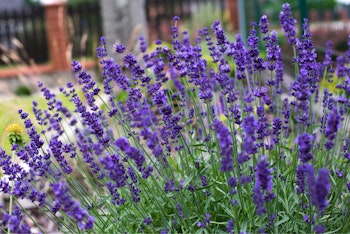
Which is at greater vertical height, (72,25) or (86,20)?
(72,25)

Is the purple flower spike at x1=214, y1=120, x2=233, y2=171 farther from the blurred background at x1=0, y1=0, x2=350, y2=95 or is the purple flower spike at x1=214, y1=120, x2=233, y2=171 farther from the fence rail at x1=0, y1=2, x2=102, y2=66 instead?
the fence rail at x1=0, y1=2, x2=102, y2=66

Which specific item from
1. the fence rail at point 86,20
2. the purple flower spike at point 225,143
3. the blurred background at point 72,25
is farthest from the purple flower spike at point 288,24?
the fence rail at point 86,20

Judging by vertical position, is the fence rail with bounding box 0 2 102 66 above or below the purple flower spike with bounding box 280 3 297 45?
below

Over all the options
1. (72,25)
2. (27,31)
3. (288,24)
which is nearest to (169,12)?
(72,25)

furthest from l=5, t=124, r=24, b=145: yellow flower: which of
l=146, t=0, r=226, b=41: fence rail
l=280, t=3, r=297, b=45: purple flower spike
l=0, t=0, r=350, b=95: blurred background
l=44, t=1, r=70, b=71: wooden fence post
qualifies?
l=44, t=1, r=70, b=71: wooden fence post

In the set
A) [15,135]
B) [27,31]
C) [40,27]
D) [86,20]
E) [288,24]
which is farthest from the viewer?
[40,27]

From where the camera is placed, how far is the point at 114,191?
222cm

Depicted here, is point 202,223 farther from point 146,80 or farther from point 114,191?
point 146,80

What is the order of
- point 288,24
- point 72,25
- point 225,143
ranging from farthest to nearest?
1. point 72,25
2. point 288,24
3. point 225,143

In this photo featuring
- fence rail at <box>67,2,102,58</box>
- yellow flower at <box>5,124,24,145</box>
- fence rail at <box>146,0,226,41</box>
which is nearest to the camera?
yellow flower at <box>5,124,24,145</box>

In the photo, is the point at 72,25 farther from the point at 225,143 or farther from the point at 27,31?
the point at 225,143

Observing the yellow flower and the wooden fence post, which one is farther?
the wooden fence post

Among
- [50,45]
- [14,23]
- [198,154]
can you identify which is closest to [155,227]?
[198,154]

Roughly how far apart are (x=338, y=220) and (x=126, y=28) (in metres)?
8.56
